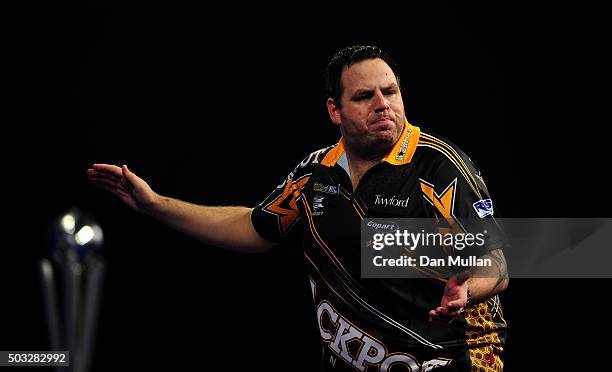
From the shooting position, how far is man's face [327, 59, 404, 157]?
2.62 m

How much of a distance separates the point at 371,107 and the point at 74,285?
1704mm

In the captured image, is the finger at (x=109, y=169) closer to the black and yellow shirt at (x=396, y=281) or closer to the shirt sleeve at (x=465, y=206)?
the black and yellow shirt at (x=396, y=281)

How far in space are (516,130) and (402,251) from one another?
1.88 metres

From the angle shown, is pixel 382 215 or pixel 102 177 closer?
pixel 382 215

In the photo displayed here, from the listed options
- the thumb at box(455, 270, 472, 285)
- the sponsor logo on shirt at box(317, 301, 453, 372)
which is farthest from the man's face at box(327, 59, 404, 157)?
the thumb at box(455, 270, 472, 285)

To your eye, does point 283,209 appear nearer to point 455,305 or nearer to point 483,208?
point 483,208

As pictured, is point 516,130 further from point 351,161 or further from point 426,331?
point 426,331

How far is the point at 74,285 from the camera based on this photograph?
108 centimetres

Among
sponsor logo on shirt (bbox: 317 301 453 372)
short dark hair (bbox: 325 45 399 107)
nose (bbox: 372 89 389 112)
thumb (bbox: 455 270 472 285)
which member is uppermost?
short dark hair (bbox: 325 45 399 107)

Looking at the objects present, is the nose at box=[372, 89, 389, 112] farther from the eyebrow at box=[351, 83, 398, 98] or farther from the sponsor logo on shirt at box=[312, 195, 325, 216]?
the sponsor logo on shirt at box=[312, 195, 325, 216]

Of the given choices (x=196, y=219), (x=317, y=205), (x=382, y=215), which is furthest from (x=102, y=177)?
(x=382, y=215)

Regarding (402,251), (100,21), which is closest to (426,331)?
(402,251)

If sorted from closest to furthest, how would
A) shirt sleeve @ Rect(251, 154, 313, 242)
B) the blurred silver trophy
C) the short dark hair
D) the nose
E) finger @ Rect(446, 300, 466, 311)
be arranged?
1. the blurred silver trophy
2. finger @ Rect(446, 300, 466, 311)
3. the nose
4. the short dark hair
5. shirt sleeve @ Rect(251, 154, 313, 242)

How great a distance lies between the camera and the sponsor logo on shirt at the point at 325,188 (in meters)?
2.75
